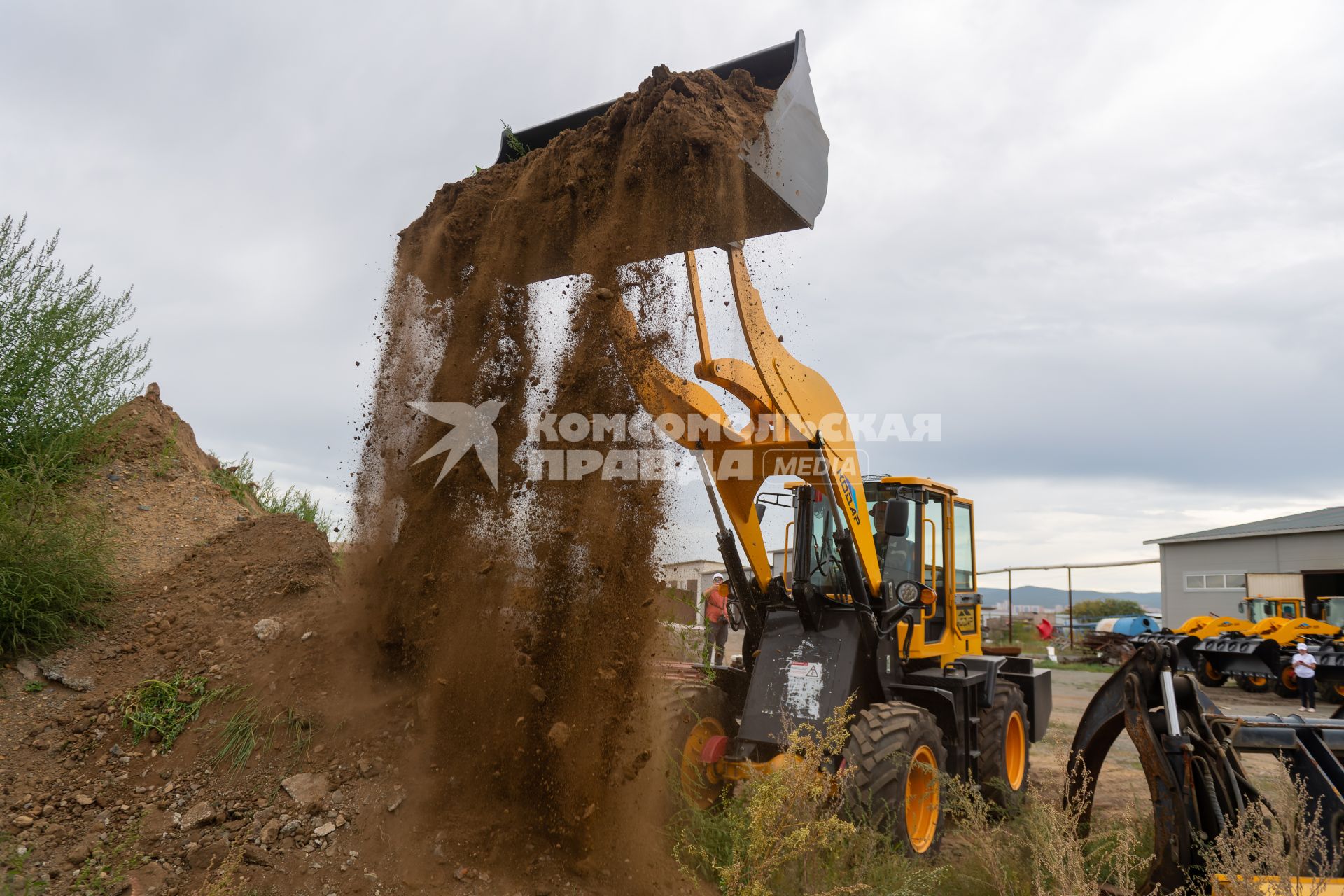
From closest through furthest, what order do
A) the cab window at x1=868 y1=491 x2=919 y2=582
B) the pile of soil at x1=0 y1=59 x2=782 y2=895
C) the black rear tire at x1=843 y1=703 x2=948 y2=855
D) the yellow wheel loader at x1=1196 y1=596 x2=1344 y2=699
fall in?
1. the pile of soil at x1=0 y1=59 x2=782 y2=895
2. the black rear tire at x1=843 y1=703 x2=948 y2=855
3. the cab window at x1=868 y1=491 x2=919 y2=582
4. the yellow wheel loader at x1=1196 y1=596 x2=1344 y2=699

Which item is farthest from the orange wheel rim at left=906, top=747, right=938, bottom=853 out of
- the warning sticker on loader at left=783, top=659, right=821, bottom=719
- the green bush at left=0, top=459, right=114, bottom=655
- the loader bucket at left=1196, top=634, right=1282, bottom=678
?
the loader bucket at left=1196, top=634, right=1282, bottom=678

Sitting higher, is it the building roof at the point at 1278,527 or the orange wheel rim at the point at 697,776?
the building roof at the point at 1278,527

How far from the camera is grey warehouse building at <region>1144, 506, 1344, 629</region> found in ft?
73.9

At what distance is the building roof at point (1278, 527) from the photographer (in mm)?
24891

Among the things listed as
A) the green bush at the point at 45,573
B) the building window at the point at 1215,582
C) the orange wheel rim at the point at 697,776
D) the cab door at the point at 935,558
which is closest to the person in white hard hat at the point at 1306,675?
the cab door at the point at 935,558

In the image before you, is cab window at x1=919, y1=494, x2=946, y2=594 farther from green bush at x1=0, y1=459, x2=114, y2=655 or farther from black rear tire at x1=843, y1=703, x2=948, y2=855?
green bush at x1=0, y1=459, x2=114, y2=655

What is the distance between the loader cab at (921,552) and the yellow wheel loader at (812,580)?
2 centimetres

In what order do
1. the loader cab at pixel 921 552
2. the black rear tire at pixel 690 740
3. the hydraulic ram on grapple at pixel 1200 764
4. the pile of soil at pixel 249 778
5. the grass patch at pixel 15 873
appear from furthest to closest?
the loader cab at pixel 921 552 < the black rear tire at pixel 690 740 < the pile of soil at pixel 249 778 < the grass patch at pixel 15 873 < the hydraulic ram on grapple at pixel 1200 764

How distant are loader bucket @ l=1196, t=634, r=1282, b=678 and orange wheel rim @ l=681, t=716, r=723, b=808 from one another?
12.7 m

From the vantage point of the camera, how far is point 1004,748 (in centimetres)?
648

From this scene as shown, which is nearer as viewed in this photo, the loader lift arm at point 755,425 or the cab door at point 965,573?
the loader lift arm at point 755,425

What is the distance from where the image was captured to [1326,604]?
17391 millimetres

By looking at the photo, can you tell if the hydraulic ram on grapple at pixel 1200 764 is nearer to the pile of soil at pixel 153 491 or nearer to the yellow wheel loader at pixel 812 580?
the yellow wheel loader at pixel 812 580

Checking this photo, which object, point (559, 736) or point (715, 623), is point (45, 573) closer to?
point (559, 736)
